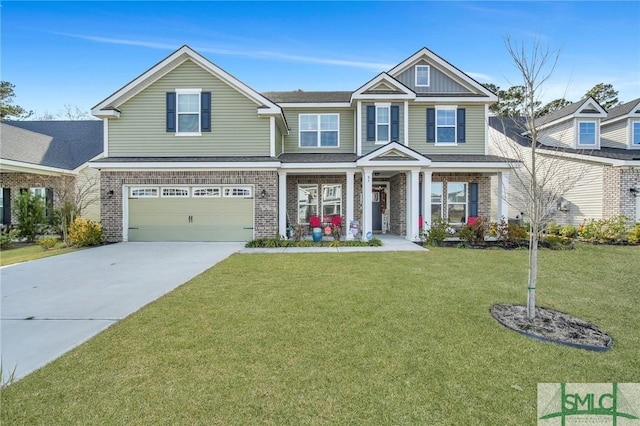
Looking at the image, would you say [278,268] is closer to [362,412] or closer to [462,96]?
[362,412]

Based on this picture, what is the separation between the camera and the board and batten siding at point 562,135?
1598 centimetres

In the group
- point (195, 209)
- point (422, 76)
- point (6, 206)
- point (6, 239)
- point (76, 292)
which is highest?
point (422, 76)

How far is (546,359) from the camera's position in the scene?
10.5 ft

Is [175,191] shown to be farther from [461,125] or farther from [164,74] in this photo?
[461,125]

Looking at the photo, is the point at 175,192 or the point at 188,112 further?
the point at 188,112

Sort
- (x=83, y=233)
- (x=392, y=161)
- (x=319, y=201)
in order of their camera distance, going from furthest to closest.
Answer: (x=319, y=201)
(x=392, y=161)
(x=83, y=233)

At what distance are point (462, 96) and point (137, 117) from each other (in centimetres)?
1447

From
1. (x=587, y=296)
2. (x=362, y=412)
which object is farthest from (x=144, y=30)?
(x=587, y=296)

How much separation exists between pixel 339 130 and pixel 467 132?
19.9 ft

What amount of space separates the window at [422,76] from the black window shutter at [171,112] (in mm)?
11171

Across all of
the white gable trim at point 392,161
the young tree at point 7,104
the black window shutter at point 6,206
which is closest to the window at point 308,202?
the white gable trim at point 392,161

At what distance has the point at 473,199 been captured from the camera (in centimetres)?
1453

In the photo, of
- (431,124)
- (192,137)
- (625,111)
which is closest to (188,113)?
(192,137)

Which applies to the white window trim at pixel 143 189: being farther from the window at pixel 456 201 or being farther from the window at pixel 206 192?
the window at pixel 456 201
